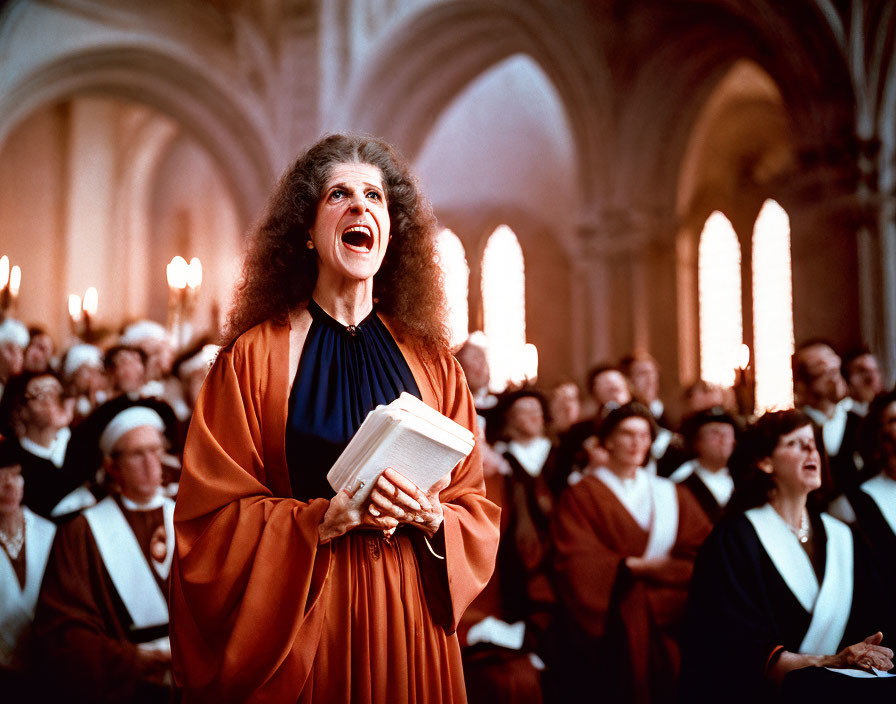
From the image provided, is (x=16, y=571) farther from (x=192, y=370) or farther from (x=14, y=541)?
(x=192, y=370)

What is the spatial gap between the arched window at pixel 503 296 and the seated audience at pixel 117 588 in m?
11.6

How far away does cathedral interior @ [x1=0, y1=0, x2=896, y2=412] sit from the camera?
8617mm

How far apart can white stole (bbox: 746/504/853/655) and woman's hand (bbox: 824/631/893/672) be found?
0.26 meters

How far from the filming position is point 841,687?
115 inches

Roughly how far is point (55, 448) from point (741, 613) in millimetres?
3604

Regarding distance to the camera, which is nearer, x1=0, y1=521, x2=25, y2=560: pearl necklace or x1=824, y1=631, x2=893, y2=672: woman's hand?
x1=824, y1=631, x2=893, y2=672: woman's hand

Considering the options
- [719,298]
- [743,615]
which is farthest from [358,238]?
[719,298]

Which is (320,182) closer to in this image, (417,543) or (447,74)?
(417,543)

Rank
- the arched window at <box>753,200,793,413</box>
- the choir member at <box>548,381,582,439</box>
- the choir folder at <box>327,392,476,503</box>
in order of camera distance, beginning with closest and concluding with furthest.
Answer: the choir folder at <box>327,392,476,503</box>
the choir member at <box>548,381,582,439</box>
the arched window at <box>753,200,793,413</box>

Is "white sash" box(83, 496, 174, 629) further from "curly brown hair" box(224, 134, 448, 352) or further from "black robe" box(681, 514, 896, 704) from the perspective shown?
"black robe" box(681, 514, 896, 704)

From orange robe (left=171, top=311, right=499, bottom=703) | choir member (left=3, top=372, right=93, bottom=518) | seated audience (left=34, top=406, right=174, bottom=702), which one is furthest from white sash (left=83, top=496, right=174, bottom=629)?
orange robe (left=171, top=311, right=499, bottom=703)

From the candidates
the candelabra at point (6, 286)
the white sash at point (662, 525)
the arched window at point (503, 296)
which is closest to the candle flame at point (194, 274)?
the candelabra at point (6, 286)

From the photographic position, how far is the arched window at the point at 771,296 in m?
14.3

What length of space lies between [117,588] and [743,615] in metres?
2.39
